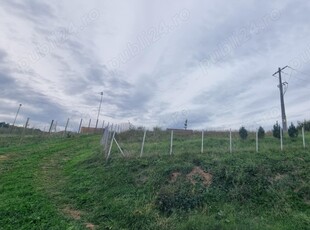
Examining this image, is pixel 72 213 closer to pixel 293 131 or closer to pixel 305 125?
pixel 293 131

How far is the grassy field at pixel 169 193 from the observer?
26.9 feet

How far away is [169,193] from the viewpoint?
955cm

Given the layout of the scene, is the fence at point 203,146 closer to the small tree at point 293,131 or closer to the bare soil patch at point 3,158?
the small tree at point 293,131

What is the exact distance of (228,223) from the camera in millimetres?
7664

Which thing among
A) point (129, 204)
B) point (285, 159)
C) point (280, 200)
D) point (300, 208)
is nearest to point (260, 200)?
point (280, 200)

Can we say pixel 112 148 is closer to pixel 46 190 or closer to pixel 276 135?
pixel 46 190

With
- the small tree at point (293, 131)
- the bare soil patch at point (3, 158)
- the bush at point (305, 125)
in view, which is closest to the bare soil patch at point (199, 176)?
the small tree at point (293, 131)

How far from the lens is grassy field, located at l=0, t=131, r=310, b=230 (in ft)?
26.9

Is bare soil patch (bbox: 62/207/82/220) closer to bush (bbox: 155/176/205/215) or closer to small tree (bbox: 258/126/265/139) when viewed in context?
bush (bbox: 155/176/205/215)

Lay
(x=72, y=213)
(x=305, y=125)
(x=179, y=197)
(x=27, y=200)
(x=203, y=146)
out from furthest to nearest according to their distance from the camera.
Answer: (x=305, y=125) < (x=203, y=146) < (x=27, y=200) < (x=179, y=197) < (x=72, y=213)

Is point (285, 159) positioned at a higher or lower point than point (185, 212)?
higher

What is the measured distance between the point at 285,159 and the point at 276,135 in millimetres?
7507

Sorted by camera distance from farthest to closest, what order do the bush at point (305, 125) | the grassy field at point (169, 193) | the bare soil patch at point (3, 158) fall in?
1. the bush at point (305, 125)
2. the bare soil patch at point (3, 158)
3. the grassy field at point (169, 193)

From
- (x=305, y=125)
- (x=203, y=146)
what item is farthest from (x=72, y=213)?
(x=305, y=125)
